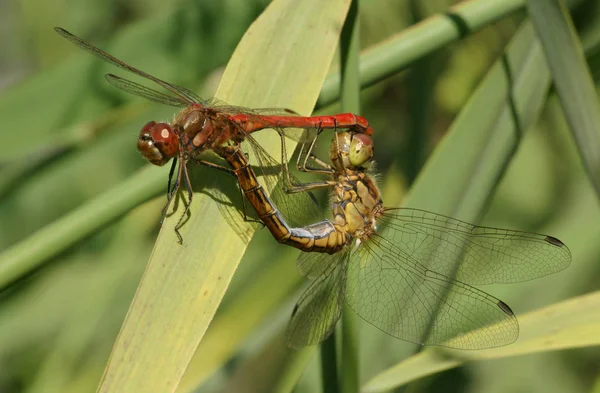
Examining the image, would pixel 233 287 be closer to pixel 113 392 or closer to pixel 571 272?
pixel 571 272

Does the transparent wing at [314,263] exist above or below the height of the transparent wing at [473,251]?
below

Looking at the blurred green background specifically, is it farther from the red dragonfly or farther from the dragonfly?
the red dragonfly

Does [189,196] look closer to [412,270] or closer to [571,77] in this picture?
[412,270]

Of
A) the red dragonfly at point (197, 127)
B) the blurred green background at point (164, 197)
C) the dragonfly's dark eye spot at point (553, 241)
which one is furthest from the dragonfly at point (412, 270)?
the red dragonfly at point (197, 127)

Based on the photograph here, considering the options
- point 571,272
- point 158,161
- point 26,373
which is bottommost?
point 26,373

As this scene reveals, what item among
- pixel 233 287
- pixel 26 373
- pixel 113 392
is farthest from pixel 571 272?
pixel 26 373

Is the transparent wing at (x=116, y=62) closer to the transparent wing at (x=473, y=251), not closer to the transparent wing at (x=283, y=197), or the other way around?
the transparent wing at (x=283, y=197)

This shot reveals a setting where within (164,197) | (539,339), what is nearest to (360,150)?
(539,339)
